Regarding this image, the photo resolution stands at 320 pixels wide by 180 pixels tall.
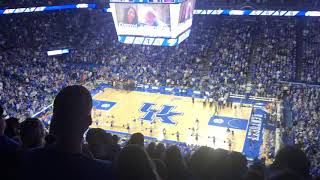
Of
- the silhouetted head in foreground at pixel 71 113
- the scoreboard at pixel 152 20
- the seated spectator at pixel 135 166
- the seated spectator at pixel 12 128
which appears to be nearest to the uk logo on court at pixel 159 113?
the scoreboard at pixel 152 20

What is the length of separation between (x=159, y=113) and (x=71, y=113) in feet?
75.8

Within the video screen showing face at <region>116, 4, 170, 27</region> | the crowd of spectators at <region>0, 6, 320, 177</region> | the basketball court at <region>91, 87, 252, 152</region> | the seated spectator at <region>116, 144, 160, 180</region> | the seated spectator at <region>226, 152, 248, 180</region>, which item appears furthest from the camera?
the crowd of spectators at <region>0, 6, 320, 177</region>

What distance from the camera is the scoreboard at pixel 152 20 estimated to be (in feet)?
78.4

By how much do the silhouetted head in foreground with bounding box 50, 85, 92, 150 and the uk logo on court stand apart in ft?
71.2

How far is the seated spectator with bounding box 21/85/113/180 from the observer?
252 centimetres

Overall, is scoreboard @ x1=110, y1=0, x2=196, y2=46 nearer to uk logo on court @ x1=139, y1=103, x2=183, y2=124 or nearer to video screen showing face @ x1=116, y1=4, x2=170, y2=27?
video screen showing face @ x1=116, y1=4, x2=170, y2=27

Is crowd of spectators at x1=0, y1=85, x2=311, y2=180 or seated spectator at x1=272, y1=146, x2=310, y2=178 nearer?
crowd of spectators at x1=0, y1=85, x2=311, y2=180

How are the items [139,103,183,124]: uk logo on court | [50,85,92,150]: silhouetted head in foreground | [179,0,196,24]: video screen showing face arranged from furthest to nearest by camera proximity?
[139,103,183,124]: uk logo on court, [179,0,196,24]: video screen showing face, [50,85,92,150]: silhouetted head in foreground

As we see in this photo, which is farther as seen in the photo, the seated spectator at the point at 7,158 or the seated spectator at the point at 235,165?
the seated spectator at the point at 235,165

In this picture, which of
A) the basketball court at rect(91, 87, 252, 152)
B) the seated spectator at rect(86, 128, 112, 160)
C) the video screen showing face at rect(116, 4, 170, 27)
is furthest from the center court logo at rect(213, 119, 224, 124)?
the seated spectator at rect(86, 128, 112, 160)

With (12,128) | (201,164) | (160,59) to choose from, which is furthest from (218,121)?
(201,164)

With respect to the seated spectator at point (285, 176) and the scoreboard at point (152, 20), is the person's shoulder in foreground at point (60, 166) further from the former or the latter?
the scoreboard at point (152, 20)

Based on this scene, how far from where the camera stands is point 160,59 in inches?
1363

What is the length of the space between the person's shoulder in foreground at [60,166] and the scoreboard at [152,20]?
21462mm
